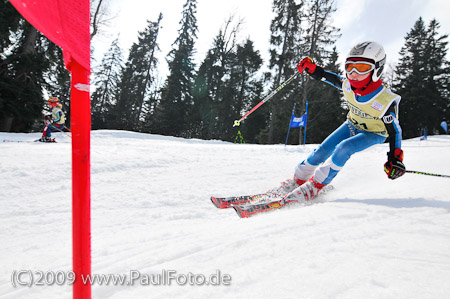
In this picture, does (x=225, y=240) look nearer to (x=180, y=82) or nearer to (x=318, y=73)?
(x=318, y=73)

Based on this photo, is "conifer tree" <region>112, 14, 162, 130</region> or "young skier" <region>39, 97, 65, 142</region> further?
"conifer tree" <region>112, 14, 162, 130</region>

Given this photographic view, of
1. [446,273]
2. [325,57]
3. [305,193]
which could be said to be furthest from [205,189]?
[325,57]

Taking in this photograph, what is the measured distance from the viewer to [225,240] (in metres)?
1.70

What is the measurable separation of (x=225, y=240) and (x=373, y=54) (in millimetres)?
2855

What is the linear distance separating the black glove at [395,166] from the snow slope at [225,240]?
24 centimetres

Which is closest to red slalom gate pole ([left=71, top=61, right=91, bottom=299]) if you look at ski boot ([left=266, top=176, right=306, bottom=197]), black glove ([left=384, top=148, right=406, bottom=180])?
ski boot ([left=266, top=176, right=306, bottom=197])

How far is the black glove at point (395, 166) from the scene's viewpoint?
9.28 feet

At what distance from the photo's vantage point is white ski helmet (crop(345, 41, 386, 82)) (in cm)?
302

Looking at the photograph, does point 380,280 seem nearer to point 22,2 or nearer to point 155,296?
point 155,296

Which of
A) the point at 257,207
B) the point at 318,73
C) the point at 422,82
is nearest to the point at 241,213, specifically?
the point at 257,207

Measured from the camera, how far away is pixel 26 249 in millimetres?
1825

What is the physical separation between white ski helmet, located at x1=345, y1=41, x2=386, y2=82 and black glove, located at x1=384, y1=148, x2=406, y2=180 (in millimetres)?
953

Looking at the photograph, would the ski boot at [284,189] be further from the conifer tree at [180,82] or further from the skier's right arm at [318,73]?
the conifer tree at [180,82]

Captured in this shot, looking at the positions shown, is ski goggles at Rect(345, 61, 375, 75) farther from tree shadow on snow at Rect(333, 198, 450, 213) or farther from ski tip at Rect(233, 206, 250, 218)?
ski tip at Rect(233, 206, 250, 218)
